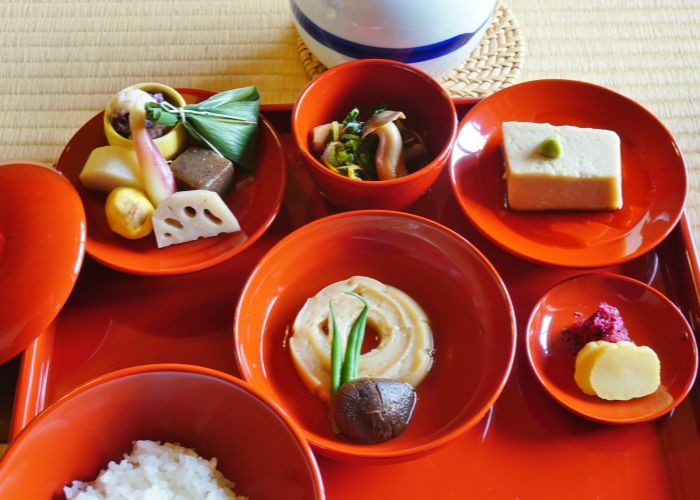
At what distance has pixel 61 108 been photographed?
1.57m

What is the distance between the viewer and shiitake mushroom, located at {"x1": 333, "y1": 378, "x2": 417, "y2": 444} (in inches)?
38.7

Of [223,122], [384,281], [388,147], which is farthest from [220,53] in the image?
[384,281]

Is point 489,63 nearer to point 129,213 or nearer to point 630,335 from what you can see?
point 630,335

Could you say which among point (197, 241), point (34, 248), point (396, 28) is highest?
point (396, 28)

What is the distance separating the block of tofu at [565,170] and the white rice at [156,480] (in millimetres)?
724

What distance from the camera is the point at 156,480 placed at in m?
0.93

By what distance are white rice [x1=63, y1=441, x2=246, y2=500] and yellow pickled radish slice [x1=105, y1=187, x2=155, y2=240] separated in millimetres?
387

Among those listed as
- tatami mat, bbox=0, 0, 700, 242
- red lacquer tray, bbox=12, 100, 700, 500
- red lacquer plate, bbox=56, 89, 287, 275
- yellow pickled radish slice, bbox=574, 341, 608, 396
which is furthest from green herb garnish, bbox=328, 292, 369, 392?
tatami mat, bbox=0, 0, 700, 242

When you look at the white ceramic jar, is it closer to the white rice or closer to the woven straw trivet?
the woven straw trivet

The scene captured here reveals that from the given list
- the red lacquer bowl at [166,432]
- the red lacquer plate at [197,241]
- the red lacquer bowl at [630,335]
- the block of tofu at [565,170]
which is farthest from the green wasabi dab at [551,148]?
the red lacquer bowl at [166,432]

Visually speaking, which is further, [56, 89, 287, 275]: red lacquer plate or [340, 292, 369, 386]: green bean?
[56, 89, 287, 275]: red lacquer plate

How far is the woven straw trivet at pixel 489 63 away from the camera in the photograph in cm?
153

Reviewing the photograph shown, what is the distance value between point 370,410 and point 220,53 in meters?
1.03

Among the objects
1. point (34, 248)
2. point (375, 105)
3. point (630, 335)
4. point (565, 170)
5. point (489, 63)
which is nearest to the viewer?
point (34, 248)
